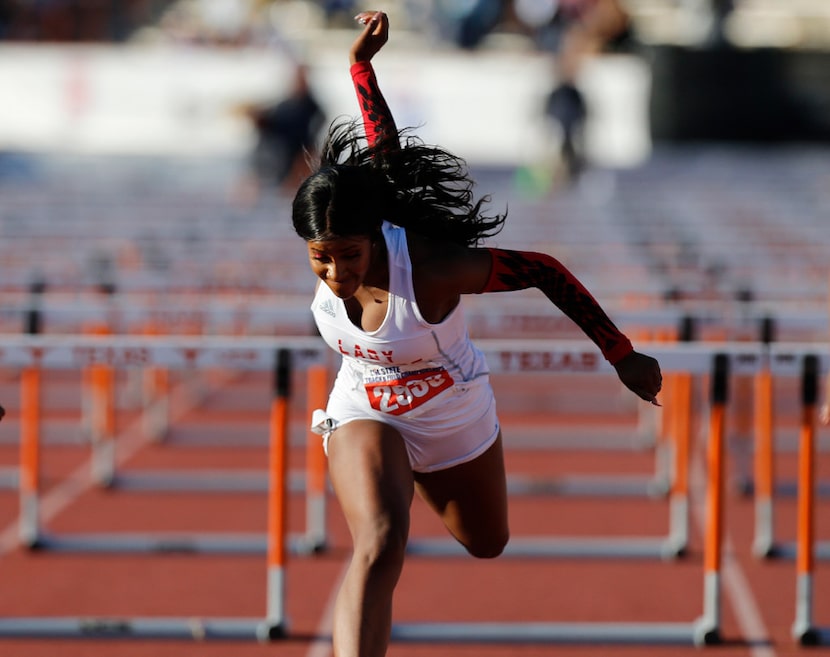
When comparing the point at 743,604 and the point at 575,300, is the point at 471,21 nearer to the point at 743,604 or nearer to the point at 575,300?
the point at 743,604

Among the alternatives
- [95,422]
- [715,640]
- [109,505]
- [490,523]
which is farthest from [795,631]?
[95,422]

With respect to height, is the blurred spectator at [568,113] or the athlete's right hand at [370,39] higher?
the blurred spectator at [568,113]

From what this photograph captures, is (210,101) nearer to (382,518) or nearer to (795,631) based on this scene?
(795,631)

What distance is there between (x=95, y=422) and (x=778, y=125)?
42.0 feet

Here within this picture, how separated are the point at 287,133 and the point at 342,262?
10.4 meters

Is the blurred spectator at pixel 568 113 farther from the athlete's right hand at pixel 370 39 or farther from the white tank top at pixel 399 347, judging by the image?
the white tank top at pixel 399 347

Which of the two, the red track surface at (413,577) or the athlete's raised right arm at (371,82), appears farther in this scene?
the red track surface at (413,577)

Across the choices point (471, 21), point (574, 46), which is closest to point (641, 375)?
point (574, 46)

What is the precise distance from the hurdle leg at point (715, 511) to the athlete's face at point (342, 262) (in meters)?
2.02

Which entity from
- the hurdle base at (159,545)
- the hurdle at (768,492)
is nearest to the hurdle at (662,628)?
the hurdle at (768,492)

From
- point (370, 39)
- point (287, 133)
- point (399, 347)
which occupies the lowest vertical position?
point (399, 347)

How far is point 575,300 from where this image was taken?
407 cm

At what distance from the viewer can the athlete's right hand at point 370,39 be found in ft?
15.2

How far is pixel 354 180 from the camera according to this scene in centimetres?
389
